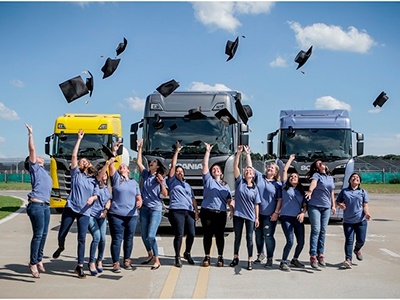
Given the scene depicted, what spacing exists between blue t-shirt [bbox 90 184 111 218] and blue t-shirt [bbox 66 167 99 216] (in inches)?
6.3

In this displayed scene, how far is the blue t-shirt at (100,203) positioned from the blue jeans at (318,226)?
3.25 meters

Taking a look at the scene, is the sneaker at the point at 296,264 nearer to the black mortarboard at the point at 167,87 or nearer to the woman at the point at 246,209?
the woman at the point at 246,209

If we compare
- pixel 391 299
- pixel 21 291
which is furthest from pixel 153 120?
pixel 391 299

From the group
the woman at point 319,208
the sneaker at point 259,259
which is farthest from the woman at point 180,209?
the woman at point 319,208

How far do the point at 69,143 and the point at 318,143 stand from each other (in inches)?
308

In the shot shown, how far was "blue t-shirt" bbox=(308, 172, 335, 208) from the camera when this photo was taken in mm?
10266

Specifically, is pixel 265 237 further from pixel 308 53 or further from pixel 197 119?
pixel 308 53

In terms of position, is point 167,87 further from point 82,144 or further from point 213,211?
point 82,144

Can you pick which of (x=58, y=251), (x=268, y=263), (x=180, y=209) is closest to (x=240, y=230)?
(x=268, y=263)

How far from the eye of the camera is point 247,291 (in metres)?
8.02

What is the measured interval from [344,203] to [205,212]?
2.27m

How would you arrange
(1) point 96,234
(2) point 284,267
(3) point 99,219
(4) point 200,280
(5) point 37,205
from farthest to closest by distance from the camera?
(2) point 284,267 < (3) point 99,219 < (1) point 96,234 < (5) point 37,205 < (4) point 200,280

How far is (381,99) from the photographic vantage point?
16062 millimetres

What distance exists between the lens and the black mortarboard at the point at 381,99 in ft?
52.4
